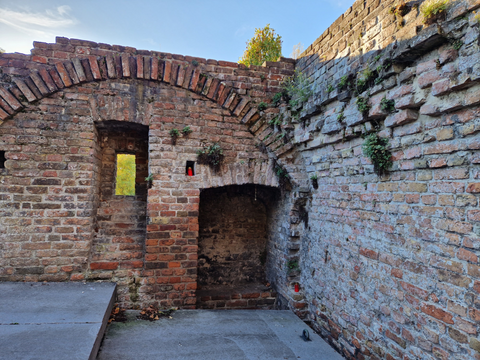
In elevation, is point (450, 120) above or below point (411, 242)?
above

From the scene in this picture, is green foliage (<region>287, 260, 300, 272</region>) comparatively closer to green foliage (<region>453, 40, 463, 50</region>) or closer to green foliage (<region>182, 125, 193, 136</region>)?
green foliage (<region>182, 125, 193, 136</region>)

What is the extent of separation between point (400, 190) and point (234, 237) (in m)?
3.39

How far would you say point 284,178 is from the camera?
439 cm

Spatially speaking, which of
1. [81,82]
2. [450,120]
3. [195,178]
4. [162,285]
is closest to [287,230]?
[195,178]

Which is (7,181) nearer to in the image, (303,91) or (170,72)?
(170,72)

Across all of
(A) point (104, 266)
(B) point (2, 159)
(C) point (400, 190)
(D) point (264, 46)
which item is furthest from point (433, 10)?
(D) point (264, 46)

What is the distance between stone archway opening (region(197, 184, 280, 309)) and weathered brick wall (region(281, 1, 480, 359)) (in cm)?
163

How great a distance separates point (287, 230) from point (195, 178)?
5.43ft

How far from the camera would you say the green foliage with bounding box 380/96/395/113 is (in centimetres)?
264

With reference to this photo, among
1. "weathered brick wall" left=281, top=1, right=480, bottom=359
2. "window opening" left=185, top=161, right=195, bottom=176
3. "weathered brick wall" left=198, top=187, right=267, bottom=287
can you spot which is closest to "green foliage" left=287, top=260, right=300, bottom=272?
"weathered brick wall" left=281, top=1, right=480, bottom=359

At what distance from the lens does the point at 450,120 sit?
2148mm

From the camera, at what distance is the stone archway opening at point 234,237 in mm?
5305

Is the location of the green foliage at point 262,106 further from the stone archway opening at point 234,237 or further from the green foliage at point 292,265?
the green foliage at point 292,265

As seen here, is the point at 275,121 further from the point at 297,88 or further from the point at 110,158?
the point at 110,158
